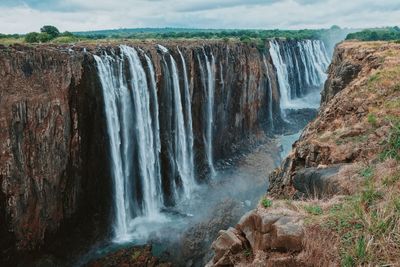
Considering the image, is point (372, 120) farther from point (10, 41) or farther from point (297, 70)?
point (297, 70)

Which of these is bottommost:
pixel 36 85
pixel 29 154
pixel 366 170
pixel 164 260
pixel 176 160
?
pixel 164 260

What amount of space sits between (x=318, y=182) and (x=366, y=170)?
148cm

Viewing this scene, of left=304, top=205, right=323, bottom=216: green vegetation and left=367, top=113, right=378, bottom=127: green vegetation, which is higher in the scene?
left=367, top=113, right=378, bottom=127: green vegetation

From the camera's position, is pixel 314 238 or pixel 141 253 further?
pixel 141 253

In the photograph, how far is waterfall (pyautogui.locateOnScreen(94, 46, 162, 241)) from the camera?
24.8 m

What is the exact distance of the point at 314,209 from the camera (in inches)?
344

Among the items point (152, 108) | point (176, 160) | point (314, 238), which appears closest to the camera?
point (314, 238)

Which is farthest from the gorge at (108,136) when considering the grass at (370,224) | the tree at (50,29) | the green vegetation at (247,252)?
the grass at (370,224)

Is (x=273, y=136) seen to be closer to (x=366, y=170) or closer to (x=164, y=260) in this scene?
(x=164, y=260)

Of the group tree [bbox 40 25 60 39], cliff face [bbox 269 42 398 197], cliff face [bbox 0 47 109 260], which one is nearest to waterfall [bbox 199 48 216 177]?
cliff face [bbox 0 47 109 260]

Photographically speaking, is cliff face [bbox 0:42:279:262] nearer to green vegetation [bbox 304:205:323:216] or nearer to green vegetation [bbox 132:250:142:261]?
green vegetation [bbox 132:250:142:261]

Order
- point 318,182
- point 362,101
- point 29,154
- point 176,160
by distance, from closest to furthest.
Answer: point 318,182, point 362,101, point 29,154, point 176,160

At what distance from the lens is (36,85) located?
20.8 metres

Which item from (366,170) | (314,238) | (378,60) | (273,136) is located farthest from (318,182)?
(273,136)
